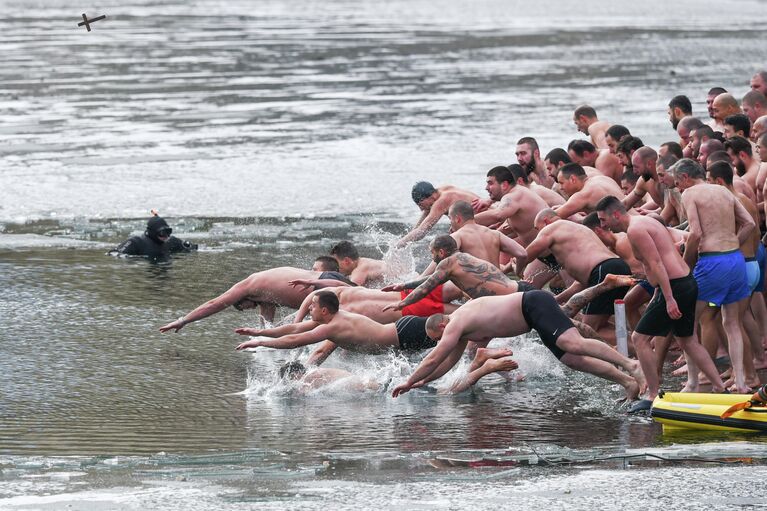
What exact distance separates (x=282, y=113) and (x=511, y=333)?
18.9 metres

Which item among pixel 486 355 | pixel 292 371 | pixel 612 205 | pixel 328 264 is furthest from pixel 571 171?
pixel 292 371

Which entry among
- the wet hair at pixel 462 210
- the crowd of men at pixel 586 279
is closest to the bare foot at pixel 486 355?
the crowd of men at pixel 586 279

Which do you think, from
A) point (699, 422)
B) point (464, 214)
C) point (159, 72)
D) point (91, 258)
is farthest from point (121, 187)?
point (159, 72)

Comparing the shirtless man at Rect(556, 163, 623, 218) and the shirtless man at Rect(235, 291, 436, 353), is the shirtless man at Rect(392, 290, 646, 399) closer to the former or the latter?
the shirtless man at Rect(235, 291, 436, 353)

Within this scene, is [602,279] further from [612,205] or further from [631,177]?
[631,177]

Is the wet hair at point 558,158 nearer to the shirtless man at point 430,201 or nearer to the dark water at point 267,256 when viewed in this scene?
the shirtless man at point 430,201

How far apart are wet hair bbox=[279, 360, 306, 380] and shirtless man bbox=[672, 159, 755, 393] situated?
10.4 ft

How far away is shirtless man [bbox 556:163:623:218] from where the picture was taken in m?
13.8

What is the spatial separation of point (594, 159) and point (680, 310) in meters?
5.35

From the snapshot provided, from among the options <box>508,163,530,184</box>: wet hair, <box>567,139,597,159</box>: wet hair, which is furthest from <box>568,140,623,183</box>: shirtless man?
<box>508,163,530,184</box>: wet hair

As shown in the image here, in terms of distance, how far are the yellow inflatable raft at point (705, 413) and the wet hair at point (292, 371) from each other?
9.81ft

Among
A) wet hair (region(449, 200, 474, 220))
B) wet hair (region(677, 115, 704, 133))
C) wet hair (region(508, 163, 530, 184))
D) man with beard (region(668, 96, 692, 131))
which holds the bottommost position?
wet hair (region(449, 200, 474, 220))

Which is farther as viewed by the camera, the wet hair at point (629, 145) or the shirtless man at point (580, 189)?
the wet hair at point (629, 145)

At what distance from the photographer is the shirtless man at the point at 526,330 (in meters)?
10.7
